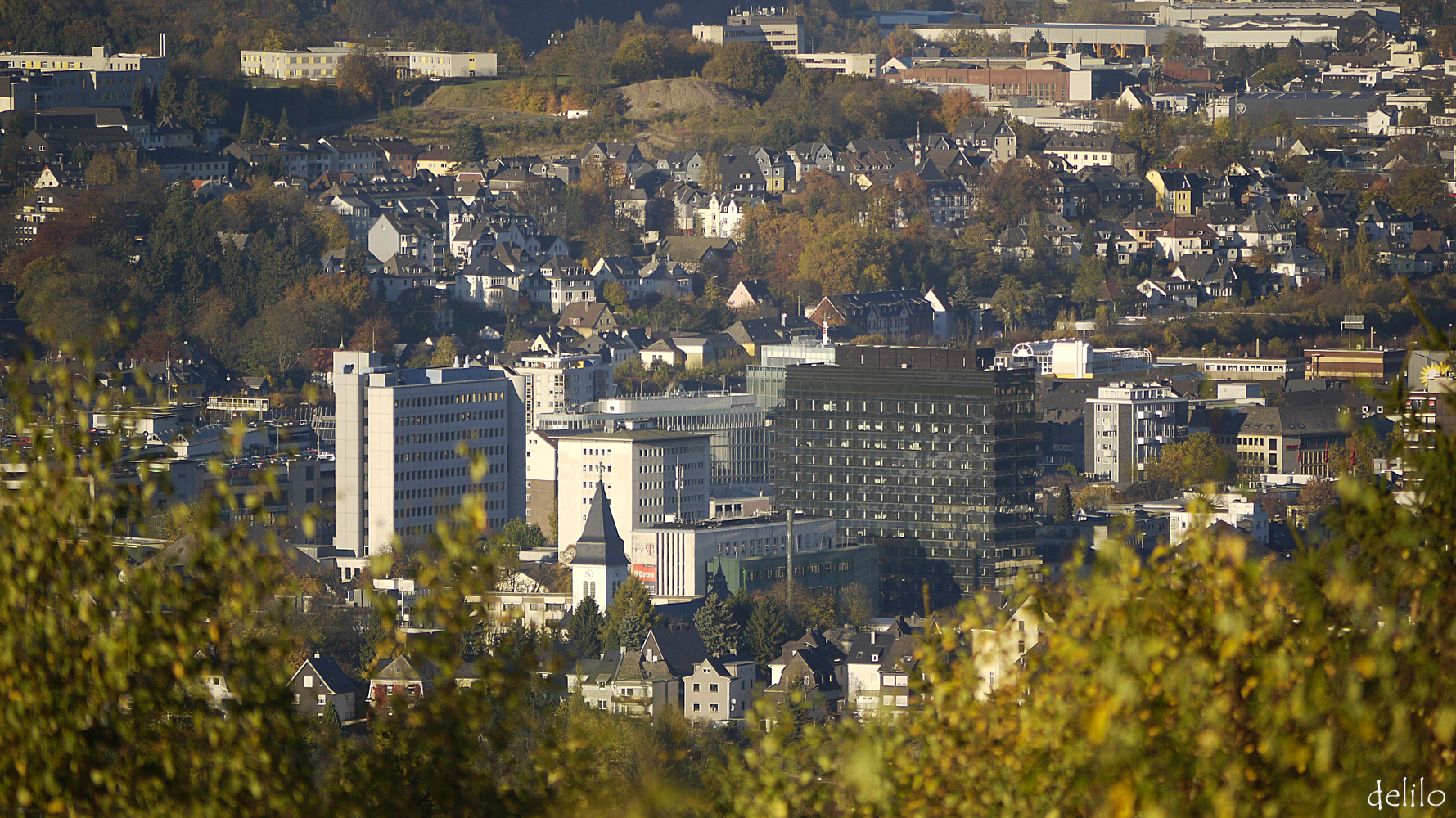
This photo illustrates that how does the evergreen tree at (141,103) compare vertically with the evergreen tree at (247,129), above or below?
above

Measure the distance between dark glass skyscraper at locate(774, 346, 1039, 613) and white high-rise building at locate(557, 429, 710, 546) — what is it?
151 centimetres

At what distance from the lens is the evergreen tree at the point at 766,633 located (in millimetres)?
24619

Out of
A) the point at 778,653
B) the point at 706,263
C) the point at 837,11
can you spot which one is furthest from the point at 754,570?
the point at 837,11

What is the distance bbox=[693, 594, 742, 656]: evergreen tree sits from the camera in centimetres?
2470

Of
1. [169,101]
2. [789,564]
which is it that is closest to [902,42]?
[169,101]

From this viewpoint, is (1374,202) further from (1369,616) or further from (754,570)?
(1369,616)

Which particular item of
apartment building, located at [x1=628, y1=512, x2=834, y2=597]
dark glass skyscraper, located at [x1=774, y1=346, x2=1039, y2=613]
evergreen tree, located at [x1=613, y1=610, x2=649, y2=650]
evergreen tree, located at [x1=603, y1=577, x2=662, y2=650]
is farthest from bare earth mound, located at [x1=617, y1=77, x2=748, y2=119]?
evergreen tree, located at [x1=613, y1=610, x2=649, y2=650]

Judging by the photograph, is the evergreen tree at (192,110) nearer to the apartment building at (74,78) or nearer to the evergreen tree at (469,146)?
the apartment building at (74,78)

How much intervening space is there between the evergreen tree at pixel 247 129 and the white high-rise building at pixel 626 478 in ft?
63.8

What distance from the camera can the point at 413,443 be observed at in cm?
3203

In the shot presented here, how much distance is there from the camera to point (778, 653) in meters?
24.7

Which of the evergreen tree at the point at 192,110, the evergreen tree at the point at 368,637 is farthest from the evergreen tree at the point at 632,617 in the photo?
the evergreen tree at the point at 192,110

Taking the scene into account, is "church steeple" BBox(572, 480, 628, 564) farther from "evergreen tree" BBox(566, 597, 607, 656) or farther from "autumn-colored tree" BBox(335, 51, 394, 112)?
"autumn-colored tree" BBox(335, 51, 394, 112)

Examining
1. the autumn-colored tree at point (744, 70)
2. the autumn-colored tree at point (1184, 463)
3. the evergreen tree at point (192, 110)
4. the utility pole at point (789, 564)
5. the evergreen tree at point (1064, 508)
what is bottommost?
the utility pole at point (789, 564)
